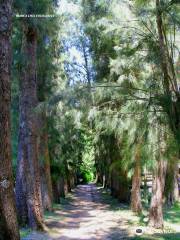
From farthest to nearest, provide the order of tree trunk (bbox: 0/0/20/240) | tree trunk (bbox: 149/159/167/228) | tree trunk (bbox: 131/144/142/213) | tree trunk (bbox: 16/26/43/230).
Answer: tree trunk (bbox: 131/144/142/213)
tree trunk (bbox: 149/159/167/228)
tree trunk (bbox: 16/26/43/230)
tree trunk (bbox: 0/0/20/240)

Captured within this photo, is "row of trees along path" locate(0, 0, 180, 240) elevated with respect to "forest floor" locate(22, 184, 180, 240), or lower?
elevated

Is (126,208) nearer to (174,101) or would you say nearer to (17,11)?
(17,11)

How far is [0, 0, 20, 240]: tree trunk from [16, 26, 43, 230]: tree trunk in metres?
5.87

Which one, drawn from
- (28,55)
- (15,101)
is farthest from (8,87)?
(15,101)

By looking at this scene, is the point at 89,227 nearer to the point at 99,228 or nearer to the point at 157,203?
the point at 99,228

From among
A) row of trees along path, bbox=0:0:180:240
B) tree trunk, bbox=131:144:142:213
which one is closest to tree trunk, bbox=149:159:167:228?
row of trees along path, bbox=0:0:180:240

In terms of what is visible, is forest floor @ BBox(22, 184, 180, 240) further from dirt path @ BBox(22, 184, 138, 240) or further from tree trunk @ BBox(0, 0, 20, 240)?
tree trunk @ BBox(0, 0, 20, 240)

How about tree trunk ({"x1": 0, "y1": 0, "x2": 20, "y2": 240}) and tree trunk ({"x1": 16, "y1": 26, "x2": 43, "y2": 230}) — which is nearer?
tree trunk ({"x1": 0, "y1": 0, "x2": 20, "y2": 240})

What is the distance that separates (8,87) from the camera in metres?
6.12

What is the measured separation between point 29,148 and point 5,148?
6553 mm

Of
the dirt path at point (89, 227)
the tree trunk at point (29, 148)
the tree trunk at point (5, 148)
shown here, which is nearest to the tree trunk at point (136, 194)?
the dirt path at point (89, 227)

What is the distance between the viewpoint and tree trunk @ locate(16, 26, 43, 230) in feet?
40.4

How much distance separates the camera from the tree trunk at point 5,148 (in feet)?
19.3

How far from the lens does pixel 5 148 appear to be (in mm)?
5906
